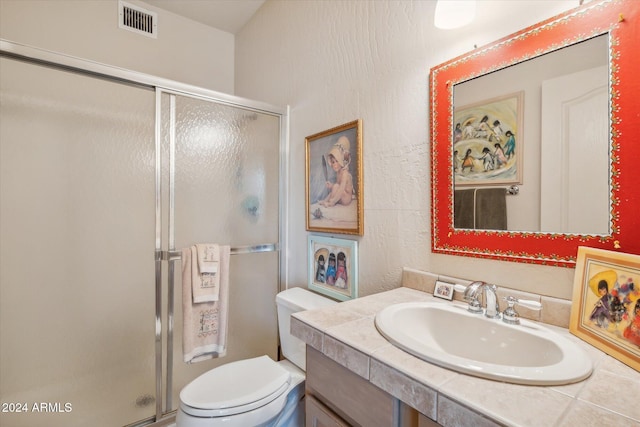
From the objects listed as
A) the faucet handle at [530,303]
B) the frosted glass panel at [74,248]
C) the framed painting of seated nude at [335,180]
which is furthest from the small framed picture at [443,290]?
the frosted glass panel at [74,248]

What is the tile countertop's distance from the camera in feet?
1.45

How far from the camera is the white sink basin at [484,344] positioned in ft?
1.77

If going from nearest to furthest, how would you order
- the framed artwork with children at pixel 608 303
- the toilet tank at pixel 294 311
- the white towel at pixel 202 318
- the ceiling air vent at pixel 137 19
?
1. the framed artwork with children at pixel 608 303
2. the toilet tank at pixel 294 311
3. the white towel at pixel 202 318
4. the ceiling air vent at pixel 137 19

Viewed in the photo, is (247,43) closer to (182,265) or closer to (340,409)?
(182,265)

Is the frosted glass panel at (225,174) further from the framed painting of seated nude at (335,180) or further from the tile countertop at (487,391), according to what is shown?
the tile countertop at (487,391)

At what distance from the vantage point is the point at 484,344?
0.81 meters

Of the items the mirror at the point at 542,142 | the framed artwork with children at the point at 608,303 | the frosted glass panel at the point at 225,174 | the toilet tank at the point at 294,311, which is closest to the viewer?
the framed artwork with children at the point at 608,303

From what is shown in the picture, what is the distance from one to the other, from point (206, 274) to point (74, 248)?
90 centimetres

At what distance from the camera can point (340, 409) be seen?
2.46 ft

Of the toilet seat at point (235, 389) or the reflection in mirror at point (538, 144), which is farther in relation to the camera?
the toilet seat at point (235, 389)

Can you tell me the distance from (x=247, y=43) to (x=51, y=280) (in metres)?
2.14

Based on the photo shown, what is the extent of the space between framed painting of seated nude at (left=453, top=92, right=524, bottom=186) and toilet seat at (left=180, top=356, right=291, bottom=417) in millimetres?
1057

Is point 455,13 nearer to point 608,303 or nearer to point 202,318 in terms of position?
point 608,303

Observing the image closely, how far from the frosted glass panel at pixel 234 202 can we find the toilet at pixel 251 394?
0.49m
